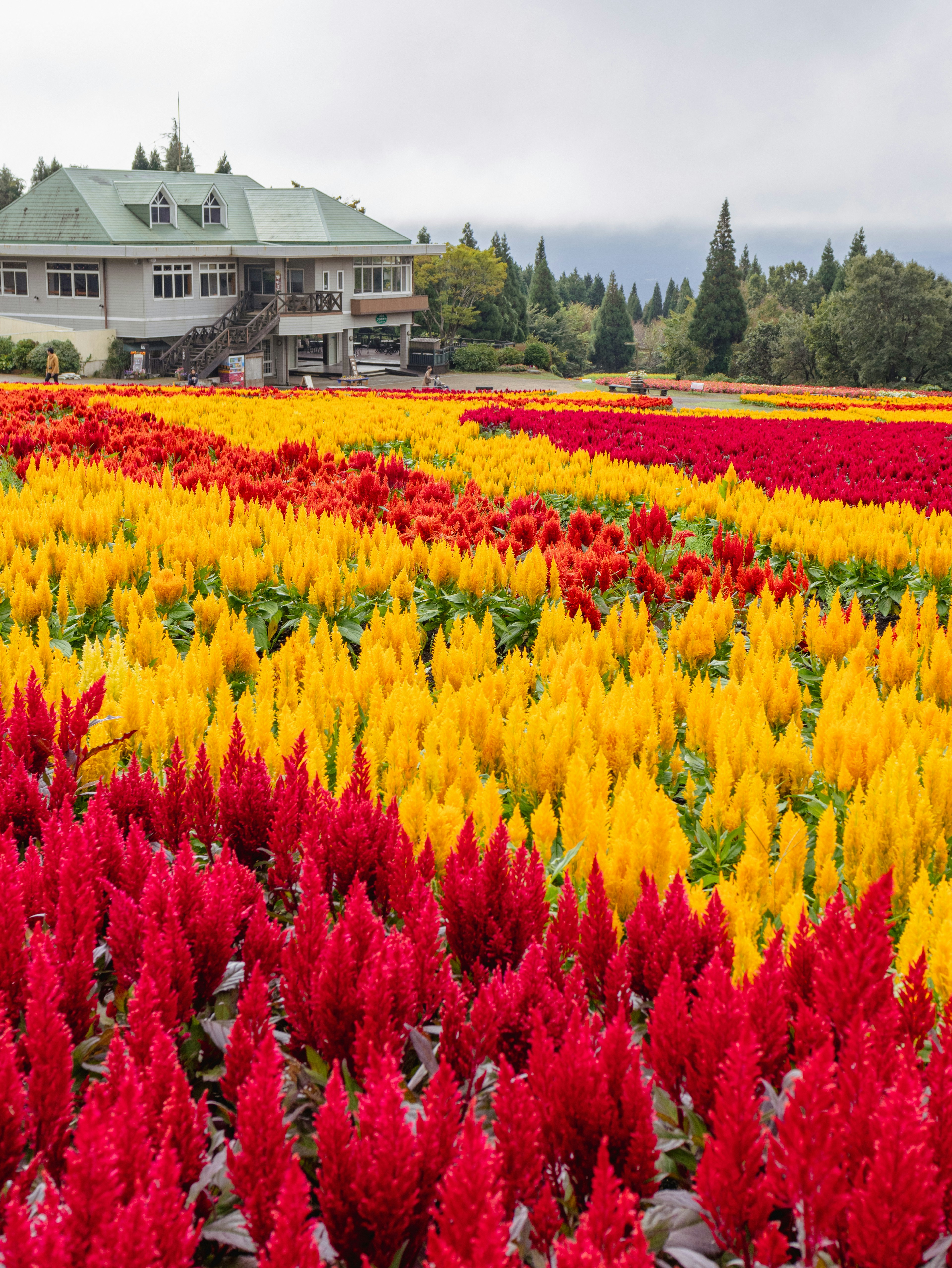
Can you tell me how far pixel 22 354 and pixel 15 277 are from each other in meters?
7.71

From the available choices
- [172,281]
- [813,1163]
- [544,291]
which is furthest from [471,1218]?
[544,291]

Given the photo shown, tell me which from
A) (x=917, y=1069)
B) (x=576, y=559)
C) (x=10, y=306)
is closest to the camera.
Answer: (x=917, y=1069)

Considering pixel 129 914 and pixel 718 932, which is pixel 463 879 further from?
pixel 129 914

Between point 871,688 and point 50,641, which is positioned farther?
point 50,641

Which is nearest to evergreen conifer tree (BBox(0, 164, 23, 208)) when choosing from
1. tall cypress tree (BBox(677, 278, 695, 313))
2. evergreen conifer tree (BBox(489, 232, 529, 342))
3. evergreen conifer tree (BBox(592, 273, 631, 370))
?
evergreen conifer tree (BBox(489, 232, 529, 342))

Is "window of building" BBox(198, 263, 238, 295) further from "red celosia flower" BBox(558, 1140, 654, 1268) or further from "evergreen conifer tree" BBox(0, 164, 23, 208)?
"red celosia flower" BBox(558, 1140, 654, 1268)

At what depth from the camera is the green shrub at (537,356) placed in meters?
67.1

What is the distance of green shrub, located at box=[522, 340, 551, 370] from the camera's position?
67125mm

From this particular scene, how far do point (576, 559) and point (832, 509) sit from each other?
311 cm

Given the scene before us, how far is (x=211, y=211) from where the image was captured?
51438mm

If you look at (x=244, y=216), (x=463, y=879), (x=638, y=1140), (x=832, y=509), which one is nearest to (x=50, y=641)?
(x=463, y=879)

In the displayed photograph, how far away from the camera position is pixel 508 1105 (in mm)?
1456

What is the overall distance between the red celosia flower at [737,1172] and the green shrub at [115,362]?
1819 inches

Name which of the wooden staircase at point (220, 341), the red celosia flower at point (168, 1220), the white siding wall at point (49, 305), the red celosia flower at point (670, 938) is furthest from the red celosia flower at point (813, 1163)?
the white siding wall at point (49, 305)
